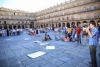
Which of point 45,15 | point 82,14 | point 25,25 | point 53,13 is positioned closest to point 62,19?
point 53,13

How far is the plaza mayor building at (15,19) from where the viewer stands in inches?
1578

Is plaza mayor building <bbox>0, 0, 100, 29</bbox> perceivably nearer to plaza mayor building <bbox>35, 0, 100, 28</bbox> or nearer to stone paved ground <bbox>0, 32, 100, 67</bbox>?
plaza mayor building <bbox>35, 0, 100, 28</bbox>

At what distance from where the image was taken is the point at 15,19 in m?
43.3

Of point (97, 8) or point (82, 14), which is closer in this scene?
point (97, 8)

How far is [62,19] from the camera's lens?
115 feet

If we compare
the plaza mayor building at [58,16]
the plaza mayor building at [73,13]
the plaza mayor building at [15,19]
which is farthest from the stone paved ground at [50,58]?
the plaza mayor building at [15,19]

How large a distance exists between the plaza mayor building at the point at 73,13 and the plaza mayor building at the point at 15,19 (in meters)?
10.0

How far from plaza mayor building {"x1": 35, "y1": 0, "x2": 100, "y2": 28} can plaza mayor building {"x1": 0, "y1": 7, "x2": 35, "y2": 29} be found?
1003 cm

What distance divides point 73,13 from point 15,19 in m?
30.0

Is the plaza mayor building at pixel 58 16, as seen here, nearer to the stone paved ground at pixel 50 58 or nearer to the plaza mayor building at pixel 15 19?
the plaza mayor building at pixel 15 19

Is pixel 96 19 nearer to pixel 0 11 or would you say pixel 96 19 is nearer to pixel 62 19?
pixel 62 19

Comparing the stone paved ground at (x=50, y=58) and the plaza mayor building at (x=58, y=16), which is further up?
the plaza mayor building at (x=58, y=16)

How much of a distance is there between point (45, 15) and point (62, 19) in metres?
12.5

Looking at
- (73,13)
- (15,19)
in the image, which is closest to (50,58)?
(73,13)
